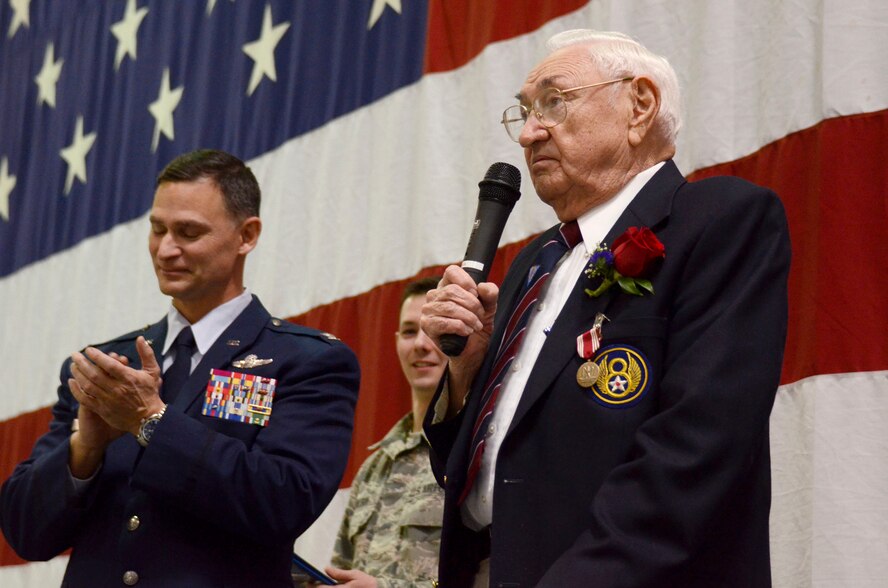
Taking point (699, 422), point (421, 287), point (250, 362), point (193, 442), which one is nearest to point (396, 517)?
point (421, 287)

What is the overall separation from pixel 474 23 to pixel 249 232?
5.27 ft

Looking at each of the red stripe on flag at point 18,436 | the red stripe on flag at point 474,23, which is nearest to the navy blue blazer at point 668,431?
the red stripe on flag at point 474,23

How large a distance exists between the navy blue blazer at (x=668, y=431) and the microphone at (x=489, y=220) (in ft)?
0.50

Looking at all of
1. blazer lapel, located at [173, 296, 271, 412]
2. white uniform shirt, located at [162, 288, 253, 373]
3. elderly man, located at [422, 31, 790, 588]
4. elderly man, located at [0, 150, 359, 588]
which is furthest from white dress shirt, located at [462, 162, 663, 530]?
white uniform shirt, located at [162, 288, 253, 373]

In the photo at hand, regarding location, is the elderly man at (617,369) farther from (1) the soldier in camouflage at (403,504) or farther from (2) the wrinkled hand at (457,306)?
(1) the soldier in camouflage at (403,504)

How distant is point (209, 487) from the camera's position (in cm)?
218

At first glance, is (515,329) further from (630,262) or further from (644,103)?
(644,103)

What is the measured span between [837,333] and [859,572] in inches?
20.1

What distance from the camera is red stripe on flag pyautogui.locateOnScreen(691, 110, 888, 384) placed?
2.66m

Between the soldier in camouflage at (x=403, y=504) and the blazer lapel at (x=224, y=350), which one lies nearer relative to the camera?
the blazer lapel at (x=224, y=350)

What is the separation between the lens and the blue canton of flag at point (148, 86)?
4.54 metres

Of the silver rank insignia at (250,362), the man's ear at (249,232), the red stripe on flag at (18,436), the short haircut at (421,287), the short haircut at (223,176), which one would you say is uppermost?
the short haircut at (223,176)

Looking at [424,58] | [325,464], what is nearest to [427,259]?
[424,58]

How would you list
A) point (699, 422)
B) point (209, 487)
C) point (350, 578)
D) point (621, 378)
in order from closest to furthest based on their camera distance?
point (699, 422) → point (621, 378) → point (209, 487) → point (350, 578)
